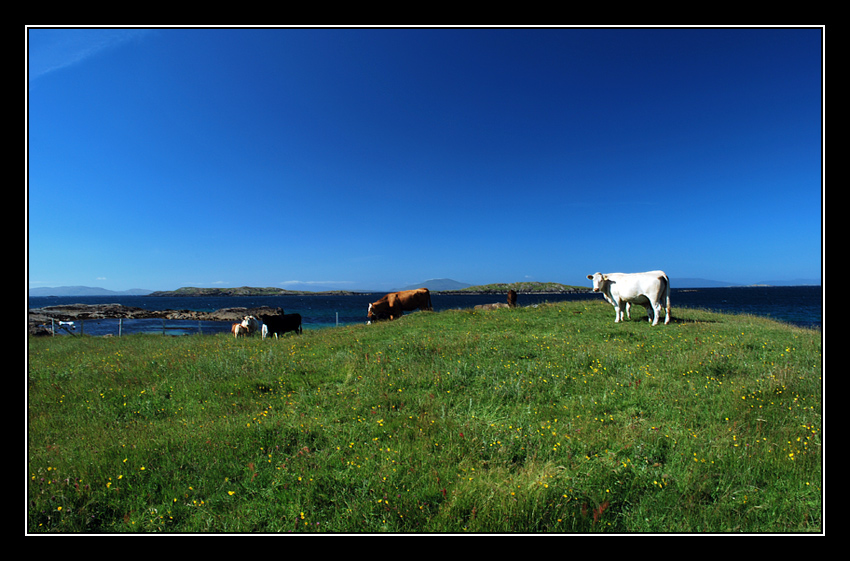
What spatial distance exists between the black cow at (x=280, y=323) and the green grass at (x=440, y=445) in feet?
30.8

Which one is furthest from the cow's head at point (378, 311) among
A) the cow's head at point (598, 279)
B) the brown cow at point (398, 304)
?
the cow's head at point (598, 279)

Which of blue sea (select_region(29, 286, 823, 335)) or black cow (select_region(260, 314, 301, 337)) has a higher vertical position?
black cow (select_region(260, 314, 301, 337))

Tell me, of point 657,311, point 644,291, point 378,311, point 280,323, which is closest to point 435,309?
point 378,311

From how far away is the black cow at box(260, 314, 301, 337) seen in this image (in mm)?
18438

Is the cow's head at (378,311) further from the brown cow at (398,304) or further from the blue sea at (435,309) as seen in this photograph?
the blue sea at (435,309)

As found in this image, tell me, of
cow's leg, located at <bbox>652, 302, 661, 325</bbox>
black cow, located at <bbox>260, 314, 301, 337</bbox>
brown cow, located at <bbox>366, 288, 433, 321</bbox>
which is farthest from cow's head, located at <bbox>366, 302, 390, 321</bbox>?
cow's leg, located at <bbox>652, 302, 661, 325</bbox>

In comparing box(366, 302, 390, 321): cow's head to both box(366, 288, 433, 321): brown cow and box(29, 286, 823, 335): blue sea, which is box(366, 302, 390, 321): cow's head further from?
box(29, 286, 823, 335): blue sea

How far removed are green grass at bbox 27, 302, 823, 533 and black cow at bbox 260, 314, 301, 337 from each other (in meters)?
9.39

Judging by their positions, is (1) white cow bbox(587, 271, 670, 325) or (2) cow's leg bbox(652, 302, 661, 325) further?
(1) white cow bbox(587, 271, 670, 325)

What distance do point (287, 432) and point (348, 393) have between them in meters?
1.91

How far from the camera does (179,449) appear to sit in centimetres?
453

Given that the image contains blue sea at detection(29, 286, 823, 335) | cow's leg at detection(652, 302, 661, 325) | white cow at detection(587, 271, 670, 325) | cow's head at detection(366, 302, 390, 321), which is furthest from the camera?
blue sea at detection(29, 286, 823, 335)

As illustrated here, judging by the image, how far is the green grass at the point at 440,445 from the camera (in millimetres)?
3199

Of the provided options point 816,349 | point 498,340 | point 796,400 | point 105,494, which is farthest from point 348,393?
point 816,349
